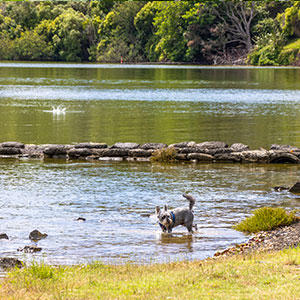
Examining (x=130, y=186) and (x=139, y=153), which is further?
(x=139, y=153)

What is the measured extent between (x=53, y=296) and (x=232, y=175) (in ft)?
41.4

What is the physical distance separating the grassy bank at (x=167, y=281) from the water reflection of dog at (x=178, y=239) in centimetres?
204

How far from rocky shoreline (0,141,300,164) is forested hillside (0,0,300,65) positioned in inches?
3656

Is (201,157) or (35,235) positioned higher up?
(35,235)

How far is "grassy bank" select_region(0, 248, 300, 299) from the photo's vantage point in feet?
25.0

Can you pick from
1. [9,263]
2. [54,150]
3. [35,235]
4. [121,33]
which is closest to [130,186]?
[35,235]

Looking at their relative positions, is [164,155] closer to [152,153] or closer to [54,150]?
[152,153]

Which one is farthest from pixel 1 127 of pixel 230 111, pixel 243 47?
pixel 243 47

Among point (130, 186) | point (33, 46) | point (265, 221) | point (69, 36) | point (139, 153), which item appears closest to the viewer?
point (265, 221)

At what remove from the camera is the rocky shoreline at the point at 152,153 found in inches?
874

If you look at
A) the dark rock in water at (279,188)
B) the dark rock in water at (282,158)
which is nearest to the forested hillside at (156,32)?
the dark rock in water at (282,158)

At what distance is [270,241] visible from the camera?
37.9 ft

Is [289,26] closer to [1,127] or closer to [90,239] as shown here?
[1,127]

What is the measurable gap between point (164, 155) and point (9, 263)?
12727 mm
